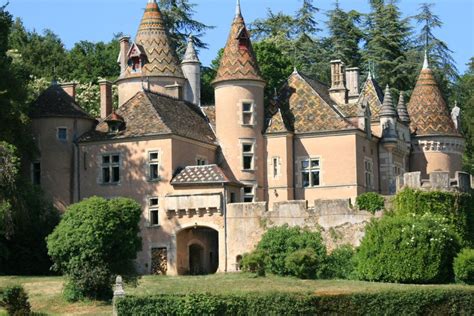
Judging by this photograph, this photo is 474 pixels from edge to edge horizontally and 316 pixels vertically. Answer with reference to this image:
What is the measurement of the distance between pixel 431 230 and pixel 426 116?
18.0 meters

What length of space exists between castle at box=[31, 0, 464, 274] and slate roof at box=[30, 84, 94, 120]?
0.20ft

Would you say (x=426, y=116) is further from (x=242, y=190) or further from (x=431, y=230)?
(x=431, y=230)

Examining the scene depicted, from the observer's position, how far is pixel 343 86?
2276 inches

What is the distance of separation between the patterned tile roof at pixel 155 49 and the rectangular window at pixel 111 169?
7899 millimetres

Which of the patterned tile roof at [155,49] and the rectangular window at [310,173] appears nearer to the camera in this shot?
the rectangular window at [310,173]

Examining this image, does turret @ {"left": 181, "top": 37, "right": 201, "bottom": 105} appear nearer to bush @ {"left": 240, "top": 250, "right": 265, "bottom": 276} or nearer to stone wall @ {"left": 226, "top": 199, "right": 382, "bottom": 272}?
stone wall @ {"left": 226, "top": 199, "right": 382, "bottom": 272}

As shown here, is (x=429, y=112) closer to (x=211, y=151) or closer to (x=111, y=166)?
(x=211, y=151)

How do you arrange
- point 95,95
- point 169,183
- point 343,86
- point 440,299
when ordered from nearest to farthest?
point 440,299
point 169,183
point 343,86
point 95,95

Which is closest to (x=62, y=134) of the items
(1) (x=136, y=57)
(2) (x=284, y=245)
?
(1) (x=136, y=57)

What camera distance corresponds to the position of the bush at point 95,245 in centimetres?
4156

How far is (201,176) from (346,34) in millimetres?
33491

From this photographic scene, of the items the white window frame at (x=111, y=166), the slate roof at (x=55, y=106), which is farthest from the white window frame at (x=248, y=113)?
the slate roof at (x=55, y=106)

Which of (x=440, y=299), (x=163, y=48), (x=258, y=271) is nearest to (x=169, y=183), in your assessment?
(x=258, y=271)

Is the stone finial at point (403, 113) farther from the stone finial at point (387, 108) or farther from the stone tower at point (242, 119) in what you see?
the stone tower at point (242, 119)
